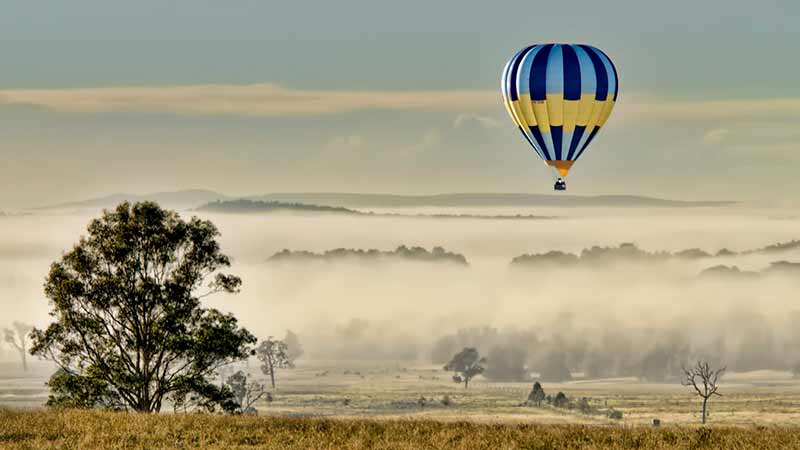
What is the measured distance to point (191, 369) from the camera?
6128 cm

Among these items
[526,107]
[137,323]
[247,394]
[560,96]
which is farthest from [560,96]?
[247,394]

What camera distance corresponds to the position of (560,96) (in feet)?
268

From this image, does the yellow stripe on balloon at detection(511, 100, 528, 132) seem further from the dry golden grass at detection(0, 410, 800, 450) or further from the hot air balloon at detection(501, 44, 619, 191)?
the dry golden grass at detection(0, 410, 800, 450)

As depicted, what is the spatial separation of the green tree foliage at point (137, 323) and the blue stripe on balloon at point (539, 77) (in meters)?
28.0

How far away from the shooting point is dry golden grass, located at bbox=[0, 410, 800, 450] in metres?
35.7

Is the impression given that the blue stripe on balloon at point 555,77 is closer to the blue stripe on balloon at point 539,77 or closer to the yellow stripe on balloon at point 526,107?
the blue stripe on balloon at point 539,77

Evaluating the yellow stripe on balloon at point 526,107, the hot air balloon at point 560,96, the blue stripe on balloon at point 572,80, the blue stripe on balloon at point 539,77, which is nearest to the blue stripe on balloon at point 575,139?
the hot air balloon at point 560,96

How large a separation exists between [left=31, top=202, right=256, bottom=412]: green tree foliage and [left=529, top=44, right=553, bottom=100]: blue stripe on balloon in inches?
1103

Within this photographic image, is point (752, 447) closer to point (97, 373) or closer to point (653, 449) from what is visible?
point (653, 449)

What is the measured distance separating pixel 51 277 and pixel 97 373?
16.7ft

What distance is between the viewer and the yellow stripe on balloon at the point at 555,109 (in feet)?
268

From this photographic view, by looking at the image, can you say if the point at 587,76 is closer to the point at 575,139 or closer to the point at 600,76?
the point at 600,76

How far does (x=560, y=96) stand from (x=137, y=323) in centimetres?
3246

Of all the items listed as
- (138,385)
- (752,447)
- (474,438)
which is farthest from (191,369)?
(752,447)
